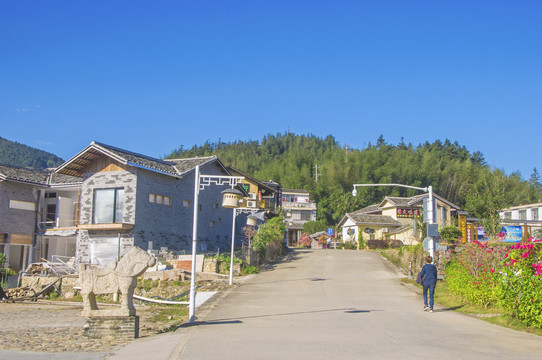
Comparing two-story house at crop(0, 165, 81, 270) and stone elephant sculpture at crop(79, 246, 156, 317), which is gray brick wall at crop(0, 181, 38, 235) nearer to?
two-story house at crop(0, 165, 81, 270)

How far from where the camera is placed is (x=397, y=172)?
7900cm

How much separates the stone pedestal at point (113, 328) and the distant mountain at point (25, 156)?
11120 cm

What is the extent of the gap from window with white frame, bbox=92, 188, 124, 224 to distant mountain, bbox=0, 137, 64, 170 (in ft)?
302

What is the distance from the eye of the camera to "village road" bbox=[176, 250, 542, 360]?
8158 mm

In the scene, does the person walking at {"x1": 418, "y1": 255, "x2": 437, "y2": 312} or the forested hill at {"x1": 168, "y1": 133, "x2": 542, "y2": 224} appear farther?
the forested hill at {"x1": 168, "y1": 133, "x2": 542, "y2": 224}

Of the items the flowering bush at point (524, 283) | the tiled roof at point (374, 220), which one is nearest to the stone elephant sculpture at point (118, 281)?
the flowering bush at point (524, 283)

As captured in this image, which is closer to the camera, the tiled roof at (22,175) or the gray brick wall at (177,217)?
the gray brick wall at (177,217)

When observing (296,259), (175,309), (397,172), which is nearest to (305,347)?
(175,309)

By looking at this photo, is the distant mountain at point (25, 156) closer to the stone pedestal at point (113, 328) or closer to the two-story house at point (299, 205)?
the two-story house at point (299, 205)

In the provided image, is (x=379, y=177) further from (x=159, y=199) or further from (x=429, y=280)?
(x=429, y=280)

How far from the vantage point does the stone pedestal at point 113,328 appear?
33.6 feet

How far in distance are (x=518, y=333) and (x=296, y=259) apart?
23.3 meters

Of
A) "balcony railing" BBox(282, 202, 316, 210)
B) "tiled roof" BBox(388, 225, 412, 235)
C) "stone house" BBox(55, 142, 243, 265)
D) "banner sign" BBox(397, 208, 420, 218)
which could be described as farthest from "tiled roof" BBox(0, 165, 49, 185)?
"balcony railing" BBox(282, 202, 316, 210)

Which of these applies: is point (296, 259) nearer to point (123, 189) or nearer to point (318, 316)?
point (123, 189)
